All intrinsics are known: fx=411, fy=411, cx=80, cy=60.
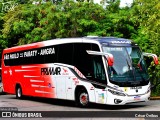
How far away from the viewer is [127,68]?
17.1 meters

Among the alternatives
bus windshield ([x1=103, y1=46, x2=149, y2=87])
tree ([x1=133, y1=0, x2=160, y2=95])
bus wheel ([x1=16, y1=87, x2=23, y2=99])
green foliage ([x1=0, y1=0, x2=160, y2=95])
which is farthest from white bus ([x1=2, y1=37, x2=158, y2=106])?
green foliage ([x1=0, y1=0, x2=160, y2=95])

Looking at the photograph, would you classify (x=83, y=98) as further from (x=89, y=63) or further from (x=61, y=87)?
(x=61, y=87)

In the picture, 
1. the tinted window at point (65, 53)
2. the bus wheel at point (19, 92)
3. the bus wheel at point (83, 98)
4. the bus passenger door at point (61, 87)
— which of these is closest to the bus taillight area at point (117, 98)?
the bus wheel at point (83, 98)

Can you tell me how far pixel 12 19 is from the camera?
33312 millimetres

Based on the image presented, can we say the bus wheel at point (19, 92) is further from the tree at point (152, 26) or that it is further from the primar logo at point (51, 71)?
the tree at point (152, 26)

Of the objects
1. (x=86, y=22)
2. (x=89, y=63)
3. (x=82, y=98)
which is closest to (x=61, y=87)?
(x=82, y=98)

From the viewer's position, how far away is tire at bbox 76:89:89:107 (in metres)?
17.8

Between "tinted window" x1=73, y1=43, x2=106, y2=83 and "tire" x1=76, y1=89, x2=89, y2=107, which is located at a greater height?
"tinted window" x1=73, y1=43, x2=106, y2=83

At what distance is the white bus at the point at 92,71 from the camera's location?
54.7ft

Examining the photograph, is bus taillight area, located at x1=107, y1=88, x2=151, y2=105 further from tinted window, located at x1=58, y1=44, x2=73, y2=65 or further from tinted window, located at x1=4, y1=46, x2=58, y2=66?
tinted window, located at x1=4, y1=46, x2=58, y2=66

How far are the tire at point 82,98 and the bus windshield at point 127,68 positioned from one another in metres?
1.78

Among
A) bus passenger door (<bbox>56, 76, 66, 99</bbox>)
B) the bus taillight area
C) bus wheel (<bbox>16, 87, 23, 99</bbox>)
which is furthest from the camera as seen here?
bus wheel (<bbox>16, 87, 23, 99</bbox>)

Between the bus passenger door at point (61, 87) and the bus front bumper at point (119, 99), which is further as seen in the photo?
the bus passenger door at point (61, 87)

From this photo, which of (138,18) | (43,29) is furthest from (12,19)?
(138,18)
